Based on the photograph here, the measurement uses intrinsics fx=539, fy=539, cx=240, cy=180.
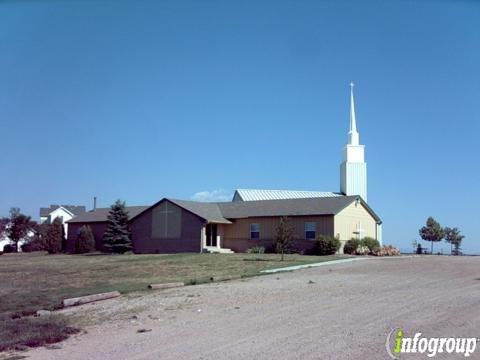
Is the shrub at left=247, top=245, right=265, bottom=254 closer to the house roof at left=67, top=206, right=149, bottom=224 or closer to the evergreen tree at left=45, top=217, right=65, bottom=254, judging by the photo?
the house roof at left=67, top=206, right=149, bottom=224

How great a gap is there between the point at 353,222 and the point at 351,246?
244 centimetres

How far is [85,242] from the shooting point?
47.6 meters

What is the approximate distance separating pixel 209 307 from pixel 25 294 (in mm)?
7449

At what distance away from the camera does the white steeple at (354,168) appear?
55281mm

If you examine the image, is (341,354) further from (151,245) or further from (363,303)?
(151,245)

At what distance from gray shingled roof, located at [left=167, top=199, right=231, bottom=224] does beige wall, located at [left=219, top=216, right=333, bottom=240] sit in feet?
3.24

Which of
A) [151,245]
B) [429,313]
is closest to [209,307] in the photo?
[429,313]

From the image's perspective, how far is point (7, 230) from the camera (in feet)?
200

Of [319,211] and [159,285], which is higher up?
[319,211]

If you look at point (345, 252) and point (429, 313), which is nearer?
point (429, 313)

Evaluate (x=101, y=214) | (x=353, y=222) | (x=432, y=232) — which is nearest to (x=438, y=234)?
(x=432, y=232)

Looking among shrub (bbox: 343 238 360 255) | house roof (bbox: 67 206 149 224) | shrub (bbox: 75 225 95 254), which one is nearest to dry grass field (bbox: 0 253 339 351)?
shrub (bbox: 343 238 360 255)

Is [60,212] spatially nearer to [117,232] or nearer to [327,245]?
[117,232]

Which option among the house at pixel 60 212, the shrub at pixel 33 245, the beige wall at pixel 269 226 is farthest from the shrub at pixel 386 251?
the house at pixel 60 212
